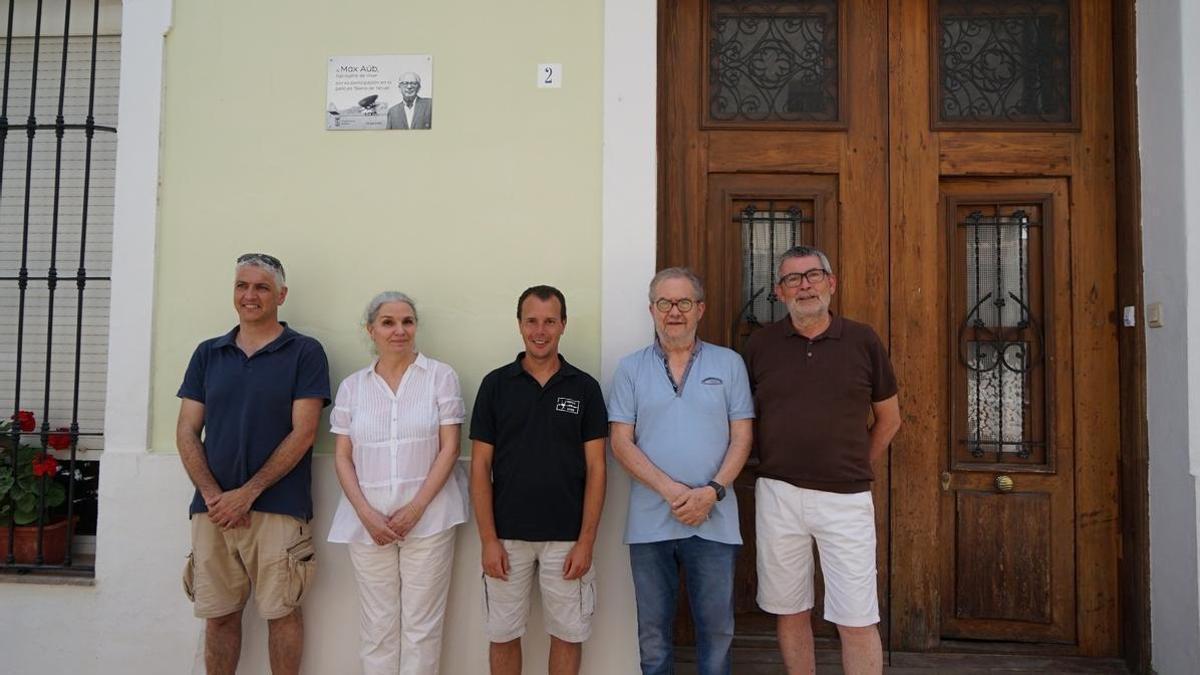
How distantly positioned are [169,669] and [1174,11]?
5203 mm

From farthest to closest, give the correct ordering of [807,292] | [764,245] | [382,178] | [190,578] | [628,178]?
[764,245], [382,178], [628,178], [190,578], [807,292]

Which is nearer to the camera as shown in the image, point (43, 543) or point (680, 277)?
point (680, 277)

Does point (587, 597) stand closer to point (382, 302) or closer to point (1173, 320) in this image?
point (382, 302)

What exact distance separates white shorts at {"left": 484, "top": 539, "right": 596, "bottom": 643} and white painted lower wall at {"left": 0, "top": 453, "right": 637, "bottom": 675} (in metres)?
0.34

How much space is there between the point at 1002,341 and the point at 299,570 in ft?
10.7

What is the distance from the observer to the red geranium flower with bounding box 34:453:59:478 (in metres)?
3.43

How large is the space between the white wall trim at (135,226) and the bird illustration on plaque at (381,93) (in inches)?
33.5

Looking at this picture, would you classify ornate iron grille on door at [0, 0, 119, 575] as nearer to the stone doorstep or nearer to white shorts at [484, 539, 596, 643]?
the stone doorstep

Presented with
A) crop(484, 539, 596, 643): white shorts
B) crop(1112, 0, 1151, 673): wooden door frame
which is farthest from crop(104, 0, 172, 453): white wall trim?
crop(1112, 0, 1151, 673): wooden door frame

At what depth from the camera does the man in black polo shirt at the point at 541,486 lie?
9.39 ft

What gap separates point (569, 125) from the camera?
11.0 feet

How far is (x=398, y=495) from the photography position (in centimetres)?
294

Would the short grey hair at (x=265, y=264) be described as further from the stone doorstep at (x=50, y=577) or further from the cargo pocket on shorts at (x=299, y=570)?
the stone doorstep at (x=50, y=577)

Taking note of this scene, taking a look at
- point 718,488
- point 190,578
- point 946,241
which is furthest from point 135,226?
point 946,241
